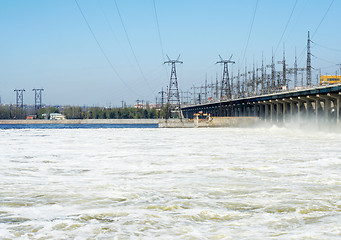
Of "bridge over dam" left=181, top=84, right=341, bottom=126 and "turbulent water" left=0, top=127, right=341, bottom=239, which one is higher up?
"bridge over dam" left=181, top=84, right=341, bottom=126

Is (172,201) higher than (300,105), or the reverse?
(300,105)

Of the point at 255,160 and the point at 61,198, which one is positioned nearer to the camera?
the point at 61,198

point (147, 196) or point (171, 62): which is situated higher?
point (171, 62)

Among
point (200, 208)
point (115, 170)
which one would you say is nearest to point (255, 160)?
point (115, 170)

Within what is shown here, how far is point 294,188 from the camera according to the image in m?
12.1

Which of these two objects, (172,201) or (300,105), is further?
(300,105)

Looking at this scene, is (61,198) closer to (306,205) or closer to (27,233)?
(27,233)

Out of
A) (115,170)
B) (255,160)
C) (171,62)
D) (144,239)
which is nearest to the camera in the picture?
(144,239)

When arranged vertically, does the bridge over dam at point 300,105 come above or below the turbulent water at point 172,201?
above

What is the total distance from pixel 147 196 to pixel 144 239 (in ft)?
11.6

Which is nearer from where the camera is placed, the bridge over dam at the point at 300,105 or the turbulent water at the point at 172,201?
the turbulent water at the point at 172,201

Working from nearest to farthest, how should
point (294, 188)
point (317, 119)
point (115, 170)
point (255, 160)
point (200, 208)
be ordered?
point (200, 208) → point (294, 188) → point (115, 170) → point (255, 160) → point (317, 119)

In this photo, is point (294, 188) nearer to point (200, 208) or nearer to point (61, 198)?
point (200, 208)

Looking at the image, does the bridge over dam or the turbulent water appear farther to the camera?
the bridge over dam
